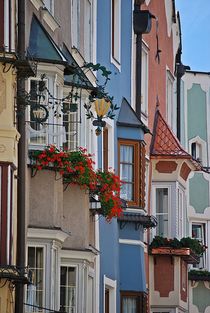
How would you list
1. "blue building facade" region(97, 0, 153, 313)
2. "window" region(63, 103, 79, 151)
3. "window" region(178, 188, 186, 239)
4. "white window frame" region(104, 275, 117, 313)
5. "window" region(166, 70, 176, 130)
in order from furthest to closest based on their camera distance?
"window" region(166, 70, 176, 130) < "window" region(178, 188, 186, 239) < "blue building facade" region(97, 0, 153, 313) < "white window frame" region(104, 275, 117, 313) < "window" region(63, 103, 79, 151)

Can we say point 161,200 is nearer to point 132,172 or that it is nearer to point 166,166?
point 166,166

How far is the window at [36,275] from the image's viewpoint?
2752cm

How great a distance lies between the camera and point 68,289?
2995 cm

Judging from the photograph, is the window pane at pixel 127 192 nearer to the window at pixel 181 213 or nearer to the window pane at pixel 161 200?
the window pane at pixel 161 200

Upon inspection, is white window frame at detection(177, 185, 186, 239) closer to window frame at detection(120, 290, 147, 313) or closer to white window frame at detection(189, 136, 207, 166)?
window frame at detection(120, 290, 147, 313)

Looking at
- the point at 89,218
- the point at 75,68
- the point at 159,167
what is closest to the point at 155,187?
the point at 159,167

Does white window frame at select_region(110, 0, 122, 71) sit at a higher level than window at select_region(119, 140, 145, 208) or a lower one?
higher

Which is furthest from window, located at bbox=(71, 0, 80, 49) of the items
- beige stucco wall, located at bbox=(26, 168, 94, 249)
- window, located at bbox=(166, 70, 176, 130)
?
window, located at bbox=(166, 70, 176, 130)

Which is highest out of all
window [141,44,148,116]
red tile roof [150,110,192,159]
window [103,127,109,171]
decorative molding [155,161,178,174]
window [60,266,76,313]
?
window [141,44,148,116]

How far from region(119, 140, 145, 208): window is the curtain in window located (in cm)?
240

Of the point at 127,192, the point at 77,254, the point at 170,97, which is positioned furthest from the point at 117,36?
the point at 170,97

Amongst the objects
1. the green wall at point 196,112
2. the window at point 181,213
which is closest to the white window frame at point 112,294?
the window at point 181,213

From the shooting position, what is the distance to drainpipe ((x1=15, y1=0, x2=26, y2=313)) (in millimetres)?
25453

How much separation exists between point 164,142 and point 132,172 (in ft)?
17.3
